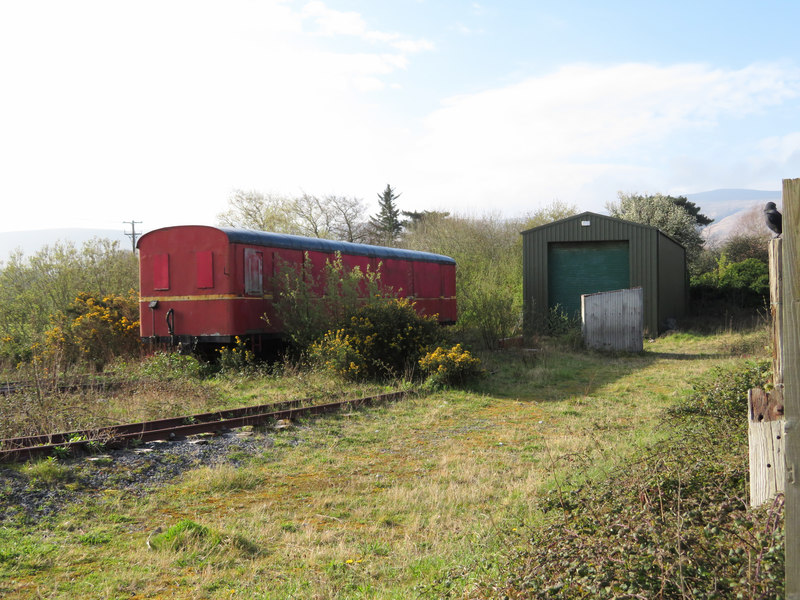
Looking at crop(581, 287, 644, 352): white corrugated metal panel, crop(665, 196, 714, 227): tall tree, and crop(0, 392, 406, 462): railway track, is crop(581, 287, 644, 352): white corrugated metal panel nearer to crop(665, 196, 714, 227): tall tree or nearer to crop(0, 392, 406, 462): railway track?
crop(0, 392, 406, 462): railway track

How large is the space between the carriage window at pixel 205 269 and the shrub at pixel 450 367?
15.3ft

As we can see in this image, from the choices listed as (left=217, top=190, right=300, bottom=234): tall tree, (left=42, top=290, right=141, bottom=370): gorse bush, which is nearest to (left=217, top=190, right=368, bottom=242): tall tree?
(left=217, top=190, right=300, bottom=234): tall tree

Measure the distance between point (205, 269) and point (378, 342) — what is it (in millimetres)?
3860

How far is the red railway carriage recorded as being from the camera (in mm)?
13469

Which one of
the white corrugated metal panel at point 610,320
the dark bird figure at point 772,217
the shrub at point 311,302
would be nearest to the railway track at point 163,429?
the shrub at point 311,302

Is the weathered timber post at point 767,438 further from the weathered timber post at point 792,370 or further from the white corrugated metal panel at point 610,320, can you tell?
the white corrugated metal panel at point 610,320

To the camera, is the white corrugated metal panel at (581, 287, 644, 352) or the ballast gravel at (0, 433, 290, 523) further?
the white corrugated metal panel at (581, 287, 644, 352)

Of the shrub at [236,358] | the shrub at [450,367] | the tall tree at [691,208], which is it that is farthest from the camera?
the tall tree at [691,208]

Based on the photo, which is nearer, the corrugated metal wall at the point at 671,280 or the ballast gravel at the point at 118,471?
the ballast gravel at the point at 118,471

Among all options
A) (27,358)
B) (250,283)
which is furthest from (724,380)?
(27,358)

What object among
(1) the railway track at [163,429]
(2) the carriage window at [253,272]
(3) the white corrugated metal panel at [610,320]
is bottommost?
(1) the railway track at [163,429]

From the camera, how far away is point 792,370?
2.10 m

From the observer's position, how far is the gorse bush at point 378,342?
1227 cm

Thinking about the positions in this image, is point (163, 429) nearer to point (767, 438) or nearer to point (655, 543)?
point (655, 543)
